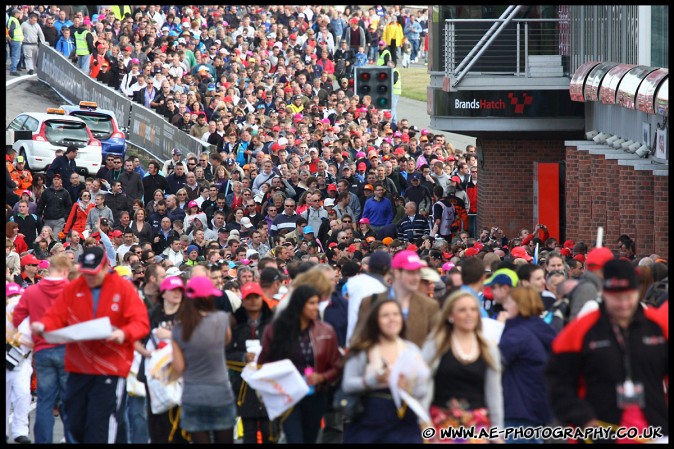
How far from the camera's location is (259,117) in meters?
36.9

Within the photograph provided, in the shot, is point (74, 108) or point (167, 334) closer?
point (167, 334)

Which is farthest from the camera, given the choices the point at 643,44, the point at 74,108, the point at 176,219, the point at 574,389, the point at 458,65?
the point at 74,108

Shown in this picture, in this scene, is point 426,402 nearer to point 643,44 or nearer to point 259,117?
point 643,44

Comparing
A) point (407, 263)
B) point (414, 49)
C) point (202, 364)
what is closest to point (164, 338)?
point (202, 364)

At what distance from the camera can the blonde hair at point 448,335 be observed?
31.1ft

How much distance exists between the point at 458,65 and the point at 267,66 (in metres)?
17.2

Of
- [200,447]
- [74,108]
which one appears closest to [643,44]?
[200,447]

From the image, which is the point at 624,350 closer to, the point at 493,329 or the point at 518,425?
the point at 518,425

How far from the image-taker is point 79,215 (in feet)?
84.5

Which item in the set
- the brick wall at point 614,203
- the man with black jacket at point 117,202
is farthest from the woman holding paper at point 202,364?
the man with black jacket at point 117,202

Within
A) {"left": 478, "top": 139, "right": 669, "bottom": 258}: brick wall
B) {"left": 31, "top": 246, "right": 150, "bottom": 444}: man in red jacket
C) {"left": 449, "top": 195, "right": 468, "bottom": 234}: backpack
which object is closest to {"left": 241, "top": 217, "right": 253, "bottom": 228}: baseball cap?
{"left": 449, "top": 195, "right": 468, "bottom": 234}: backpack

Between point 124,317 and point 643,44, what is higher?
point 643,44

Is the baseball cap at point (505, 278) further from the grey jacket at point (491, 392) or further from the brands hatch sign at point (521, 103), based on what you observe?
the brands hatch sign at point (521, 103)

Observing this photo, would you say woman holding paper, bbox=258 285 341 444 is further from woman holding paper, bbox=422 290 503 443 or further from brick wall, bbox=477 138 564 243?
brick wall, bbox=477 138 564 243
